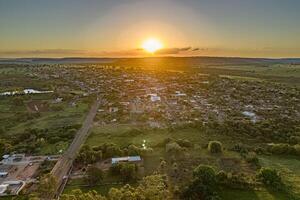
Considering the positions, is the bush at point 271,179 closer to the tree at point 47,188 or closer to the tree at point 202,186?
the tree at point 202,186

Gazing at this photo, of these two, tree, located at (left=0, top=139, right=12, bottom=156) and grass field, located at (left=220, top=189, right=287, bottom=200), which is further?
tree, located at (left=0, top=139, right=12, bottom=156)

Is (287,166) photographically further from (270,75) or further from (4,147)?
(270,75)

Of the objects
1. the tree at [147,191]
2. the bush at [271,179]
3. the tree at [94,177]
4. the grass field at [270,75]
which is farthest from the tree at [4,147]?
the grass field at [270,75]

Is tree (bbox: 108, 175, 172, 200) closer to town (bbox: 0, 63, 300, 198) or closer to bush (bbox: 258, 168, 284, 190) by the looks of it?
town (bbox: 0, 63, 300, 198)

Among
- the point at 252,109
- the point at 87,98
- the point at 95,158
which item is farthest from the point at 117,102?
the point at 95,158

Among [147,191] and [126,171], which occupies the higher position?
[147,191]

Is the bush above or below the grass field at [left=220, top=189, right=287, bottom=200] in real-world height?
above

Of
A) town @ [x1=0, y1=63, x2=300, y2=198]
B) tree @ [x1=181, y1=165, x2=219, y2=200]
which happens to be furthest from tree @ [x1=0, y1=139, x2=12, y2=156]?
tree @ [x1=181, y1=165, x2=219, y2=200]

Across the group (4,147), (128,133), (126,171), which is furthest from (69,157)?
(128,133)
